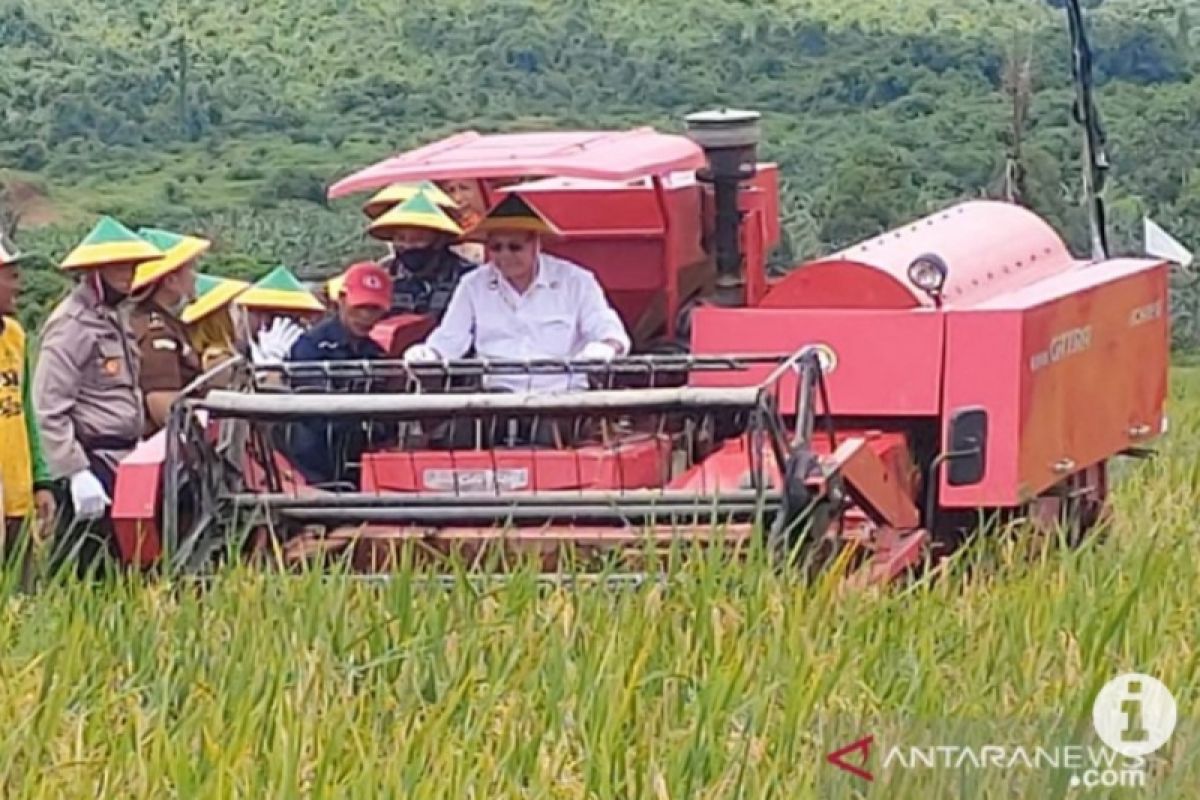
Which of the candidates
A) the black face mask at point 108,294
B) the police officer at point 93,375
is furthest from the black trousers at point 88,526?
the black face mask at point 108,294

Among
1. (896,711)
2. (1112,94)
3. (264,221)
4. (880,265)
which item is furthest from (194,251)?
(1112,94)

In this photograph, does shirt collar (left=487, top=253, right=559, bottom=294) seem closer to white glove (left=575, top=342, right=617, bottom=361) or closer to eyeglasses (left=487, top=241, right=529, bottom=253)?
eyeglasses (left=487, top=241, right=529, bottom=253)

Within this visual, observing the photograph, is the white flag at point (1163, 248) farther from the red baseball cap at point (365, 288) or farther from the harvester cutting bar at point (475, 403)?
the harvester cutting bar at point (475, 403)

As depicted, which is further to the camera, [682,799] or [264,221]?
[264,221]

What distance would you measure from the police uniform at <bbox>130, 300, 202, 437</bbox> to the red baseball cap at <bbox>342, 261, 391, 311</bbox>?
2.19ft

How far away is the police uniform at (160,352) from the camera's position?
8.41 meters

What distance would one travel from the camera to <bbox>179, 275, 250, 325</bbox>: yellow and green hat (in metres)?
9.31

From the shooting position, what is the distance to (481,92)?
177ft

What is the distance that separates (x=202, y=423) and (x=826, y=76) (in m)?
46.9

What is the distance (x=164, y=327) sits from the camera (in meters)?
8.51

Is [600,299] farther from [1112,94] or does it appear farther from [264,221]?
[1112,94]

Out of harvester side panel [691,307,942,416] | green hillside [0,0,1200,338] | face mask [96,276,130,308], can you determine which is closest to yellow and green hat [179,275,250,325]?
face mask [96,276,130,308]

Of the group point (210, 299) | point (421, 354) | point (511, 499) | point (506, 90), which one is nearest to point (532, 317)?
point (421, 354)

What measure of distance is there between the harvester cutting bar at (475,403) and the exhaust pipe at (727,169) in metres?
1.99
